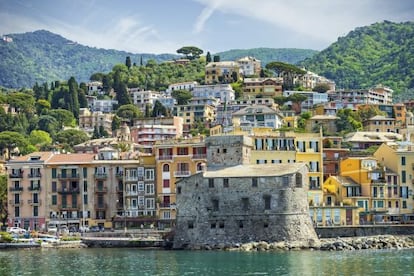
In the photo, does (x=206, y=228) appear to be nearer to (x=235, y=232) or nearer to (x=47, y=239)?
(x=235, y=232)

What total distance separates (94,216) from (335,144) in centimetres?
2996

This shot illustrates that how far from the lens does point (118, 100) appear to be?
182m

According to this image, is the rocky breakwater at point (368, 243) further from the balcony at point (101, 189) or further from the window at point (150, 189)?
the balcony at point (101, 189)

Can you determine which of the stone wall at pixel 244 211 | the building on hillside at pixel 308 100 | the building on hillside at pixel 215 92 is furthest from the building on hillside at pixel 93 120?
the stone wall at pixel 244 211

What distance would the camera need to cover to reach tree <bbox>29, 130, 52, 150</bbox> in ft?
466

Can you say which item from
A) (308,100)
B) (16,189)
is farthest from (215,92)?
(16,189)

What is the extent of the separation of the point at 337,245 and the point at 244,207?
7.85 metres

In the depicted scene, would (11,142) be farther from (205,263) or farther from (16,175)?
(205,263)

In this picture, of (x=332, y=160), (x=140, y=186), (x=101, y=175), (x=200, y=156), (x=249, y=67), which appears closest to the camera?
(x=200, y=156)

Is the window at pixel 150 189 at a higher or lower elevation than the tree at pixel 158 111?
lower

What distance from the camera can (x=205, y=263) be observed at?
205 ft

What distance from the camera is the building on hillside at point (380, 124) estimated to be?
13962cm

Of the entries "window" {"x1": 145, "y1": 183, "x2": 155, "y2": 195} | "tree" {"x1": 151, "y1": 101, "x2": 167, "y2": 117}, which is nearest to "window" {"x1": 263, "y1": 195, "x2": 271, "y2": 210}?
"window" {"x1": 145, "y1": 183, "x2": 155, "y2": 195}

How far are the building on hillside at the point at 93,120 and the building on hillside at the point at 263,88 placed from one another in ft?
81.7
